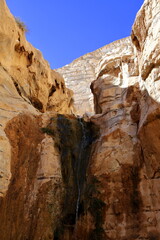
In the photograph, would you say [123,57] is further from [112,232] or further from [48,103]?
[112,232]

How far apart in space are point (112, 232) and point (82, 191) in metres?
1.78

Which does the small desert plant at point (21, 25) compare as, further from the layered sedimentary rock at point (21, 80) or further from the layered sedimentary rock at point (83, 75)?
the layered sedimentary rock at point (83, 75)

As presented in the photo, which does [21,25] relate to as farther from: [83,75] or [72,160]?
[83,75]

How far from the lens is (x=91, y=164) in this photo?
10.6 m

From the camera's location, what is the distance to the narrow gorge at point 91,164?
27.1 ft

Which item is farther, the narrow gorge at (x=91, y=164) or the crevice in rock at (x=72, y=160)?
the crevice in rock at (x=72, y=160)

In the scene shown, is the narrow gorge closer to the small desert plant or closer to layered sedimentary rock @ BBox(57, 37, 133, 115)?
the small desert plant

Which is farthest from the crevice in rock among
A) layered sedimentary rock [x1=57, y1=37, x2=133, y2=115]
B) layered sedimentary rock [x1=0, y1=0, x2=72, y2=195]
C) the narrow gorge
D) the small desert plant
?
layered sedimentary rock [x1=57, y1=37, x2=133, y2=115]

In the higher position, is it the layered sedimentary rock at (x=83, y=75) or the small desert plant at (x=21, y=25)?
the layered sedimentary rock at (x=83, y=75)

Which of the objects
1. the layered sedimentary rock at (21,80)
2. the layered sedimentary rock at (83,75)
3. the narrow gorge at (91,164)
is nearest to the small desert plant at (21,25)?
the layered sedimentary rock at (21,80)

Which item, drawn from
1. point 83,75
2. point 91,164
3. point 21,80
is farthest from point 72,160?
point 83,75

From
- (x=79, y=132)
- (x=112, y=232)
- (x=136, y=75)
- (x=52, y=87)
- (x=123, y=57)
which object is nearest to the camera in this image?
(x=112, y=232)

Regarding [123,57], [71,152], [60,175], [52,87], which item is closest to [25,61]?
[52,87]

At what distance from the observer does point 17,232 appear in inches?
301
